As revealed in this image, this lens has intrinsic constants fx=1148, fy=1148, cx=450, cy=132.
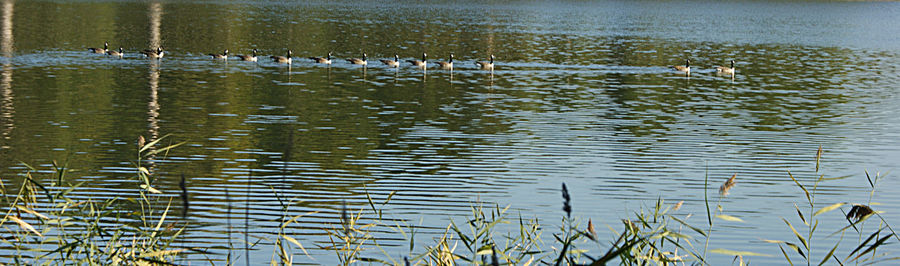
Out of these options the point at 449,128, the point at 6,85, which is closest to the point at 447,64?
the point at 6,85

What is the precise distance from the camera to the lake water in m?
19.7

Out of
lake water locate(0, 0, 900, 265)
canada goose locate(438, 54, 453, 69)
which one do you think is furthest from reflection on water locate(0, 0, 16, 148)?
canada goose locate(438, 54, 453, 69)

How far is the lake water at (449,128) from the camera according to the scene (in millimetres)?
19719

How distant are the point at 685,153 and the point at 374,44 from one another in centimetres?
4778

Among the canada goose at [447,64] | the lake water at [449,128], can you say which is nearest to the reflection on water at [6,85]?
the lake water at [449,128]

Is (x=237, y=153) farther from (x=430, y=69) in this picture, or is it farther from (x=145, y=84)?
(x=430, y=69)

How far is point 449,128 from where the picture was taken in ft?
104

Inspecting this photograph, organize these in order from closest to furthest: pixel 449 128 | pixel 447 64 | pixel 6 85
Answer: pixel 449 128
pixel 6 85
pixel 447 64

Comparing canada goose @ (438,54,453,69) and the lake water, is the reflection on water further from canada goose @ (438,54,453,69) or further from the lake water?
canada goose @ (438,54,453,69)

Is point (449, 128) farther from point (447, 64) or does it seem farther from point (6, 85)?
point (447, 64)

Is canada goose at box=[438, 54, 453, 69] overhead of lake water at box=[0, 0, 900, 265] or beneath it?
overhead

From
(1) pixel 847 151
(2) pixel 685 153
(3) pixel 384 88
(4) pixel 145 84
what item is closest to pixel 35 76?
(4) pixel 145 84

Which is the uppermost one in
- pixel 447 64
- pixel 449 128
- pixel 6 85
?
pixel 447 64

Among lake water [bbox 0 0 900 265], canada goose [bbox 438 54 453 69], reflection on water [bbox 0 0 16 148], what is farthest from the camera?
canada goose [bbox 438 54 453 69]
